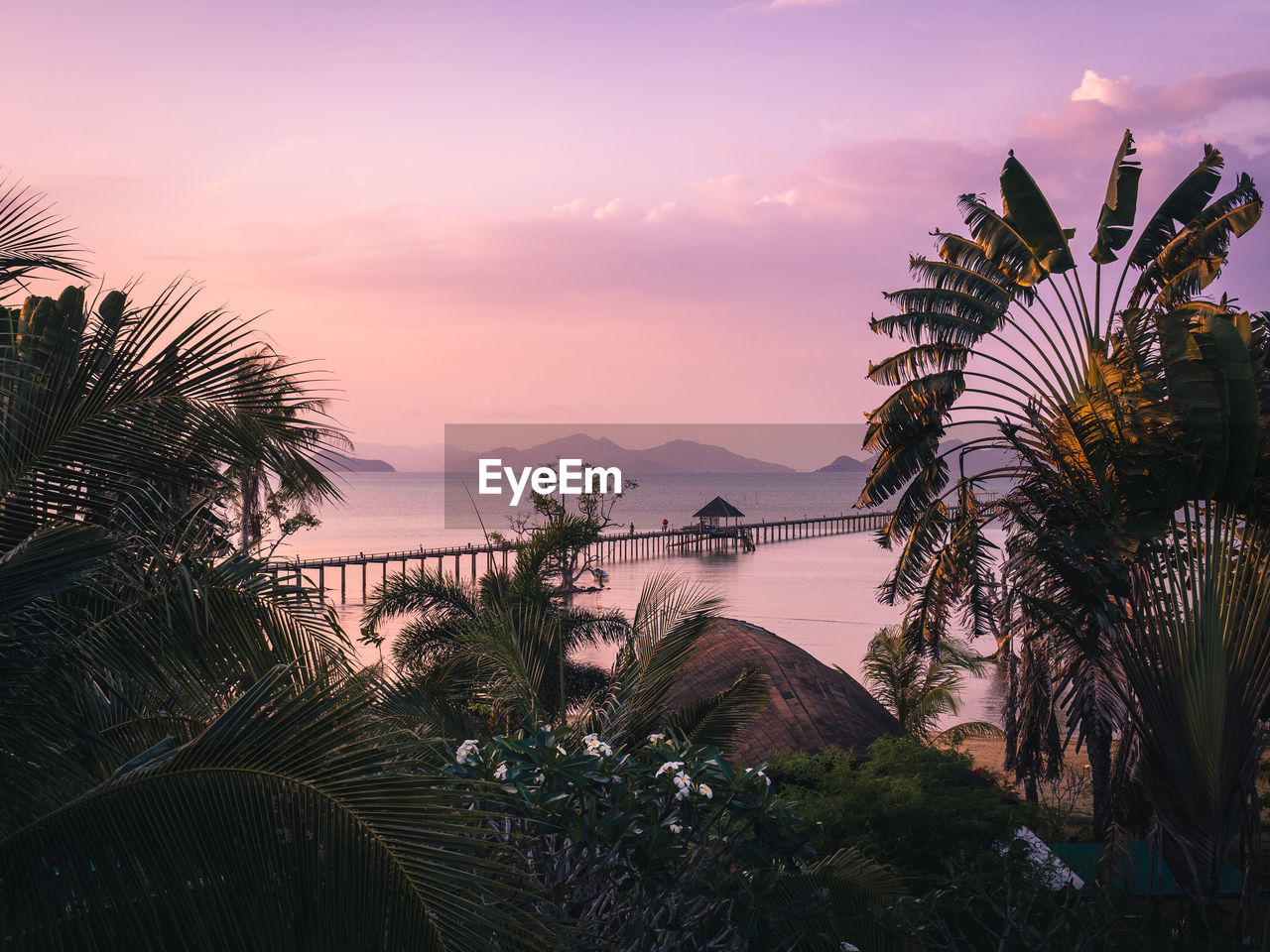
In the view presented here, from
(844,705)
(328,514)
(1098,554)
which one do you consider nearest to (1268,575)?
(1098,554)

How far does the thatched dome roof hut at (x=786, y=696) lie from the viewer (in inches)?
621

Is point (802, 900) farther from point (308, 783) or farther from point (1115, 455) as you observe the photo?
point (1115, 455)

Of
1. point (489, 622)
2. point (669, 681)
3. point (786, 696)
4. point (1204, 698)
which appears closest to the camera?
point (1204, 698)

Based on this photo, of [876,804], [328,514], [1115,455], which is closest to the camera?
[1115,455]

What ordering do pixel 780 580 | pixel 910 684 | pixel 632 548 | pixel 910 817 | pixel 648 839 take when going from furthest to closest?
pixel 632 548
pixel 780 580
pixel 910 684
pixel 910 817
pixel 648 839

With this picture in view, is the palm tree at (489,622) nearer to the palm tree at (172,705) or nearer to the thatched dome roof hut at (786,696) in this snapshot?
the thatched dome roof hut at (786,696)

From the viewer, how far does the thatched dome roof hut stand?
51.8 ft

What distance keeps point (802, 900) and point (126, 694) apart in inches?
149

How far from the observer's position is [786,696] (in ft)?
53.9

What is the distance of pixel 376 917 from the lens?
123 inches

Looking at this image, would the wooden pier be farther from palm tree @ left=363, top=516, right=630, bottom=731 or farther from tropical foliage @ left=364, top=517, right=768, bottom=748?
tropical foliage @ left=364, top=517, right=768, bottom=748

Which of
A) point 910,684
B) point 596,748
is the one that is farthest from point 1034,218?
point 910,684

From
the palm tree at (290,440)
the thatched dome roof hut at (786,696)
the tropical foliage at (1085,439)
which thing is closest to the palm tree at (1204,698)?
the tropical foliage at (1085,439)

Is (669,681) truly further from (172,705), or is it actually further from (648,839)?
(172,705)
